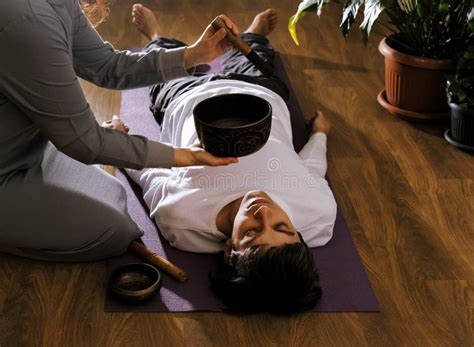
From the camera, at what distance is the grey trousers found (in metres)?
2.06

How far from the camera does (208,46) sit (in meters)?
2.16

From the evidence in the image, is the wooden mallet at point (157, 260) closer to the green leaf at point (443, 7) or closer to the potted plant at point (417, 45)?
the potted plant at point (417, 45)

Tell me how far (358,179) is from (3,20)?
1438 mm

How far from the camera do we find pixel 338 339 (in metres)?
1.90

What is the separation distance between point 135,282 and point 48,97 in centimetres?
62

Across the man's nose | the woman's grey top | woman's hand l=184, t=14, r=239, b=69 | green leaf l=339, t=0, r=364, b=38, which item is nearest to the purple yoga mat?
the man's nose

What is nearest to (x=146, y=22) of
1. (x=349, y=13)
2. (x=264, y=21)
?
(x=264, y=21)

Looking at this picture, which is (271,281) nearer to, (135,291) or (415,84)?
(135,291)

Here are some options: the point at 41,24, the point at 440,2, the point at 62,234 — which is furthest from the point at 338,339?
the point at 440,2

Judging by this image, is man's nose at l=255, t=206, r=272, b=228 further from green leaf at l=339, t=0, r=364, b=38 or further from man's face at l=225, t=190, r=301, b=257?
green leaf at l=339, t=0, r=364, b=38

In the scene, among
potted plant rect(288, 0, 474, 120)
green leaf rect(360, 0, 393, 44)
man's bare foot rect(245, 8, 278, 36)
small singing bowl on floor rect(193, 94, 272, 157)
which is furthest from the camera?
man's bare foot rect(245, 8, 278, 36)

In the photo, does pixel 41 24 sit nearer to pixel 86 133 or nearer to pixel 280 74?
pixel 86 133

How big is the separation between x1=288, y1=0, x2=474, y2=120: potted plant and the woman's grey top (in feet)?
3.52

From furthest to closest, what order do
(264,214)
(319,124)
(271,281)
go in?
(319,124) < (264,214) < (271,281)
